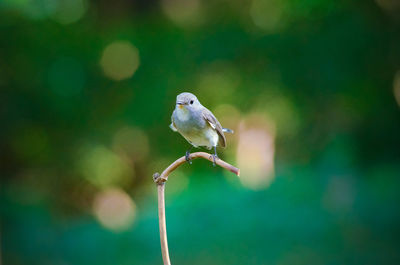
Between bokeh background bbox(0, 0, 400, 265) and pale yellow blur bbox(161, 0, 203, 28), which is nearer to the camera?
bokeh background bbox(0, 0, 400, 265)

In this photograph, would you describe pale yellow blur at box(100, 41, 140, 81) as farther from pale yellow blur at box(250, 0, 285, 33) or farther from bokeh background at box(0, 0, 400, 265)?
pale yellow blur at box(250, 0, 285, 33)

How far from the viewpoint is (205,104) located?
18.3ft

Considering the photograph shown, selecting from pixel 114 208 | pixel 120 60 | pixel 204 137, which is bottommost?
pixel 204 137

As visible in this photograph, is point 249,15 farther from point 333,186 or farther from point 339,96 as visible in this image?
point 333,186

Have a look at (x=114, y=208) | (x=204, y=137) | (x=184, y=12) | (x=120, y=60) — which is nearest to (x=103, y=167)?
(x=114, y=208)

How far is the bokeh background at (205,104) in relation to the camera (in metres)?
5.18

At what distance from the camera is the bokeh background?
518 centimetres

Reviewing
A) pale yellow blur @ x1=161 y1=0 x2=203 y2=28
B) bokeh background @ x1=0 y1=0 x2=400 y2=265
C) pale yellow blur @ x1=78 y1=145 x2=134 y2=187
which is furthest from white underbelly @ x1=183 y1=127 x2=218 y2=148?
pale yellow blur @ x1=161 y1=0 x2=203 y2=28

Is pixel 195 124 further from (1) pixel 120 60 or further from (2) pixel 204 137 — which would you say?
(1) pixel 120 60

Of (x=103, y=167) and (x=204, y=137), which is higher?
(x=103, y=167)

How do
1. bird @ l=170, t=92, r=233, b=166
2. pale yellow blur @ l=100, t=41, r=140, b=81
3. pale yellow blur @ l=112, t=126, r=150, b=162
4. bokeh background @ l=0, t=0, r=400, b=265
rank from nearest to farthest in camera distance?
bird @ l=170, t=92, r=233, b=166
bokeh background @ l=0, t=0, r=400, b=265
pale yellow blur @ l=100, t=41, r=140, b=81
pale yellow blur @ l=112, t=126, r=150, b=162

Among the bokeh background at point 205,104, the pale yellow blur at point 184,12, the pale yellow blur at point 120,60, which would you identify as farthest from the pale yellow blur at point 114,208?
the pale yellow blur at point 184,12

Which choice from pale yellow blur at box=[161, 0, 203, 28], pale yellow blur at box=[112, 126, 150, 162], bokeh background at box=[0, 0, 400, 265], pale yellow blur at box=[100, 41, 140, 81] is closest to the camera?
bokeh background at box=[0, 0, 400, 265]

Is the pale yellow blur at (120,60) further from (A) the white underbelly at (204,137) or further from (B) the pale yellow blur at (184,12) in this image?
(A) the white underbelly at (204,137)
